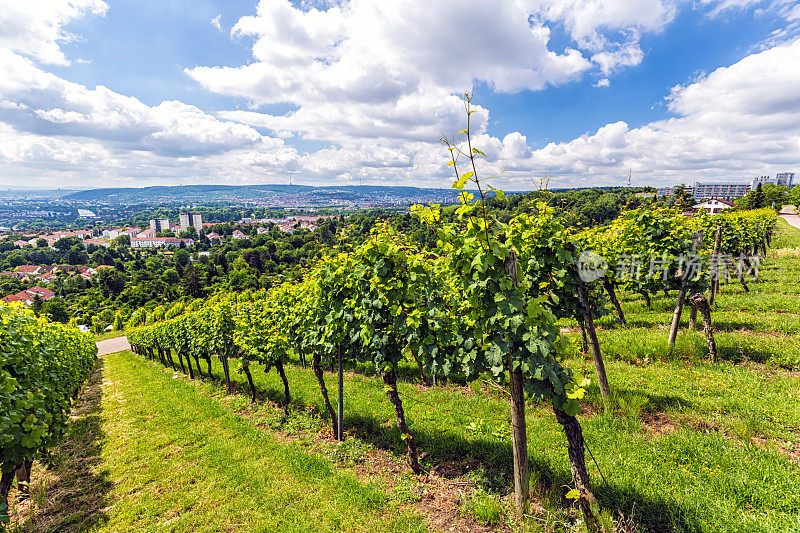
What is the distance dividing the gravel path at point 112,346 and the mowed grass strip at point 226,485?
37.5 metres

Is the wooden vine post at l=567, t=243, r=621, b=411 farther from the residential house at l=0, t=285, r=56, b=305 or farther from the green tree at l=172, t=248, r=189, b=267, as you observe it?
the green tree at l=172, t=248, r=189, b=267

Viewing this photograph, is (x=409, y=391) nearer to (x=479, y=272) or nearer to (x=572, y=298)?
(x=572, y=298)

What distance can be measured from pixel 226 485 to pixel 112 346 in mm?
48062

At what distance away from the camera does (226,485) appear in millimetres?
6262

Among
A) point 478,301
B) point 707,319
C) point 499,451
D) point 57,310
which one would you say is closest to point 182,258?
point 57,310

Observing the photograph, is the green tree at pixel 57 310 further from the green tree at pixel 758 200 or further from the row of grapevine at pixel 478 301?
the green tree at pixel 758 200

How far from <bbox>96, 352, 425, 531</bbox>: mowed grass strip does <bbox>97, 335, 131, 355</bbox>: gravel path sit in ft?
123

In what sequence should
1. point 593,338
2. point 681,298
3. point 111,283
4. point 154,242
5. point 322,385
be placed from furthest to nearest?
point 154,242 → point 111,283 → point 681,298 → point 322,385 → point 593,338

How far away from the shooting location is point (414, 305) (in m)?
5.88

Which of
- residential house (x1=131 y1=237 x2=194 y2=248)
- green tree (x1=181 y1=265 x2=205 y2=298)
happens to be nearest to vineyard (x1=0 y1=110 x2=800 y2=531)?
green tree (x1=181 y1=265 x2=205 y2=298)

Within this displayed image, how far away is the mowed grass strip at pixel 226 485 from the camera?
5.11 meters

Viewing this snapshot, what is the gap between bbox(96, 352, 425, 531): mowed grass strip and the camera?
5113 millimetres

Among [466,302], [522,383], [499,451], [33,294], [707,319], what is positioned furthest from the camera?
[33,294]

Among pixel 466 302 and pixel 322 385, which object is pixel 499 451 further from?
pixel 322 385
